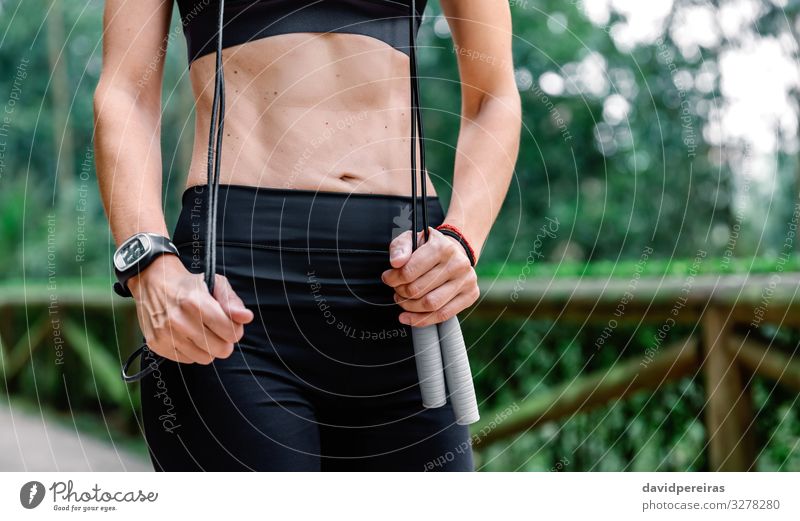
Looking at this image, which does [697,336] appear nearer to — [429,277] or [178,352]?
[429,277]

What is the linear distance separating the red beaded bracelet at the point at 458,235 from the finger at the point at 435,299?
4 cm

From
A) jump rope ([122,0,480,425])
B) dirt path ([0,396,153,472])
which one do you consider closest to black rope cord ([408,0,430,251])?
jump rope ([122,0,480,425])

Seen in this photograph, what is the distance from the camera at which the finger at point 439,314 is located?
0.76 metres

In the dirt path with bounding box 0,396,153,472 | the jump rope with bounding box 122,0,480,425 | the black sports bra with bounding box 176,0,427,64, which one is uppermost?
the black sports bra with bounding box 176,0,427,64

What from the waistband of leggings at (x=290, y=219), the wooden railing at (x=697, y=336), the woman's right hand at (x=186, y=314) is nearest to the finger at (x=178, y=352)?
the woman's right hand at (x=186, y=314)

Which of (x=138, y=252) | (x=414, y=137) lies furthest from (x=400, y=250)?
(x=138, y=252)

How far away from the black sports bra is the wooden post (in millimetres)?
1067

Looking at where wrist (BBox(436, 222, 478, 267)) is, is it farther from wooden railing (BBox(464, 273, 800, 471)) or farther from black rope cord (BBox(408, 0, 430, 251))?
wooden railing (BBox(464, 273, 800, 471))

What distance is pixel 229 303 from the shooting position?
Result: 67cm

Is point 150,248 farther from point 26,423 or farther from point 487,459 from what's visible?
point 26,423

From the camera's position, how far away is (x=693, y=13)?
2.18 meters

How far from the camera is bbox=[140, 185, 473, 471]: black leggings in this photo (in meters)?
0.75

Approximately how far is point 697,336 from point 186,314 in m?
1.29
